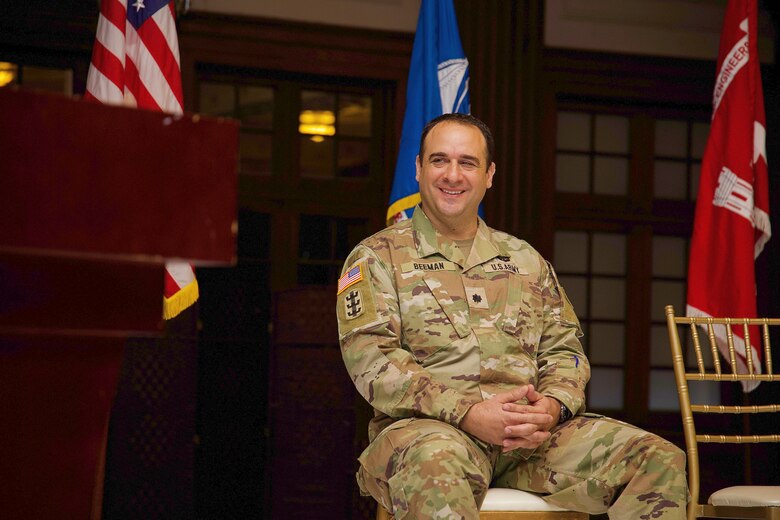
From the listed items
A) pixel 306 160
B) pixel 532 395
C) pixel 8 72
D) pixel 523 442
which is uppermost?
pixel 8 72

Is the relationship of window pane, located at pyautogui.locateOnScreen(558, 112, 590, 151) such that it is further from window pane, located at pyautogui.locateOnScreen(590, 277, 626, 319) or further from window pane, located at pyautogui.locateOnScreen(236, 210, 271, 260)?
window pane, located at pyautogui.locateOnScreen(236, 210, 271, 260)

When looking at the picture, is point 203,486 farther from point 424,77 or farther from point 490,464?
point 490,464

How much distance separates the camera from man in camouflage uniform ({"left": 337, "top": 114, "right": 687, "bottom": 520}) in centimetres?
216

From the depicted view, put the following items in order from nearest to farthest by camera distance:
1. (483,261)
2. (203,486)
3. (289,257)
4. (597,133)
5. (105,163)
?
1. (105,163)
2. (483,261)
3. (203,486)
4. (289,257)
5. (597,133)

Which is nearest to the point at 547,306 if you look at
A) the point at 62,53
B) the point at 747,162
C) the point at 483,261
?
the point at 483,261

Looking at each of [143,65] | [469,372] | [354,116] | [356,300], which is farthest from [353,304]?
[354,116]

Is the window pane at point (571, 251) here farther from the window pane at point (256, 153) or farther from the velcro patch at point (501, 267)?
the velcro patch at point (501, 267)

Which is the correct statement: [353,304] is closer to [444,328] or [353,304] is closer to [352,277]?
[352,277]

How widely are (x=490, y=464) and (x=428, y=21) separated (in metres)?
2.26

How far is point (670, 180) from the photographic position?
5.23 metres

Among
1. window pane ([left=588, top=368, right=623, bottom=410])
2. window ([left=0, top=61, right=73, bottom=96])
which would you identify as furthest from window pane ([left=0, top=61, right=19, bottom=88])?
window pane ([left=588, top=368, right=623, bottom=410])

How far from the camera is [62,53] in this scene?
14.2ft

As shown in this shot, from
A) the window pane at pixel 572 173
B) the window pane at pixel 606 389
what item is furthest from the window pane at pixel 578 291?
the window pane at pixel 572 173

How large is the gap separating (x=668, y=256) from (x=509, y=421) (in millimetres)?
3302
